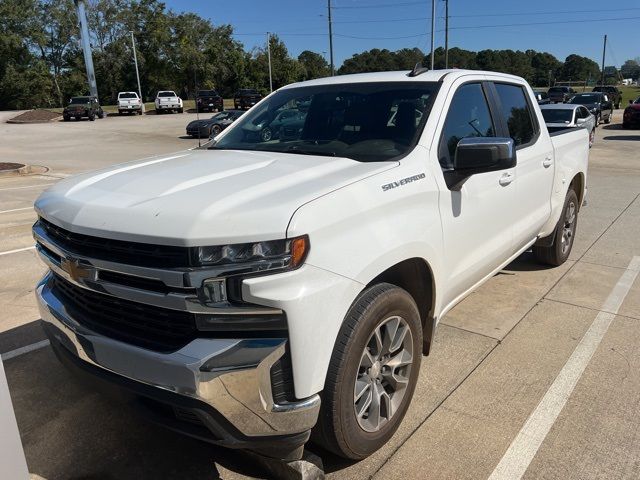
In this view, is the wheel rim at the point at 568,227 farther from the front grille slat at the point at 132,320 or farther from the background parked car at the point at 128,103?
the background parked car at the point at 128,103

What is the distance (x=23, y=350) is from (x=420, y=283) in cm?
295

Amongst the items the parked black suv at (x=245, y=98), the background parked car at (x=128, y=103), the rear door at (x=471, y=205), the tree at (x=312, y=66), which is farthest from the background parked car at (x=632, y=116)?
the tree at (x=312, y=66)

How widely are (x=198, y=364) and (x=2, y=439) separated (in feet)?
2.34

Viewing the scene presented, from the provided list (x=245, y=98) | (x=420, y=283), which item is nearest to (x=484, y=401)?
(x=420, y=283)

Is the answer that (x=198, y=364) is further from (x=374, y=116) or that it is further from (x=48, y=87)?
(x=48, y=87)

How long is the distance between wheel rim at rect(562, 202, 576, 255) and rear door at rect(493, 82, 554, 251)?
88 centimetres

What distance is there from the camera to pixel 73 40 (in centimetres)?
7169

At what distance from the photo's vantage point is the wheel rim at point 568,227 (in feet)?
18.3

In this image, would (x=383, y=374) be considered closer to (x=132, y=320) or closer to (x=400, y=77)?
(x=132, y=320)

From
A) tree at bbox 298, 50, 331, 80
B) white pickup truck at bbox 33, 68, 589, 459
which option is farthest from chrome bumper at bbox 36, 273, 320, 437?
tree at bbox 298, 50, 331, 80

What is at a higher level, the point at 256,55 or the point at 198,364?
the point at 256,55

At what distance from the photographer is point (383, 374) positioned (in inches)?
107

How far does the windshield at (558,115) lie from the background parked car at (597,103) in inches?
462

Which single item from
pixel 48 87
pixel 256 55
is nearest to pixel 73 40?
pixel 48 87
